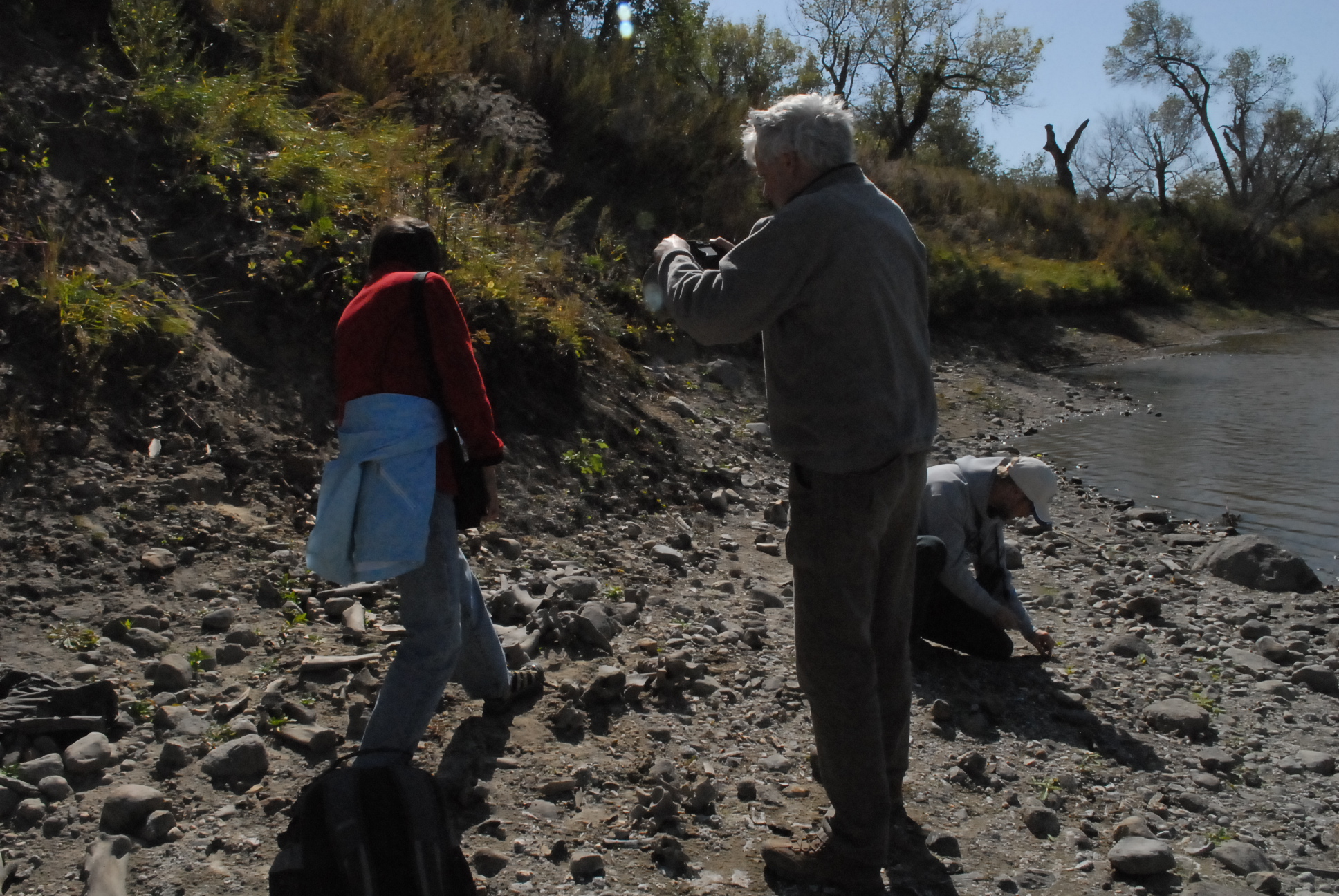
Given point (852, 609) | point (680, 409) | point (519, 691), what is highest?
point (680, 409)

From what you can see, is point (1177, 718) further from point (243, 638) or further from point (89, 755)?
point (89, 755)

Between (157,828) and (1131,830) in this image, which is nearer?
(157,828)

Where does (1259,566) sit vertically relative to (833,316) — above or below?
below

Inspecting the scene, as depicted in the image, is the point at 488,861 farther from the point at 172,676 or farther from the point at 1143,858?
the point at 1143,858

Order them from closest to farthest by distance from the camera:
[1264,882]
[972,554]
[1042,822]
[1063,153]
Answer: [1264,882] < [1042,822] < [972,554] < [1063,153]

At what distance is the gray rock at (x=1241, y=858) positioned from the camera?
11.0 ft

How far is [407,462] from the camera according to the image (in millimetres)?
3088

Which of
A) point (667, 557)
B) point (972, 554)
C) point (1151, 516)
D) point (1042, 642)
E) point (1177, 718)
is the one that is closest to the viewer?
point (1177, 718)

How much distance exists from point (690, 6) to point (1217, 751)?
20.4m

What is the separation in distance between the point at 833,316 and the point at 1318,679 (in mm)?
3647

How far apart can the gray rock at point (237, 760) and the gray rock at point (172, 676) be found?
53cm

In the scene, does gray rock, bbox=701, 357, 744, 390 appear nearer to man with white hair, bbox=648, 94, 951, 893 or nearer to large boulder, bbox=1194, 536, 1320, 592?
large boulder, bbox=1194, 536, 1320, 592

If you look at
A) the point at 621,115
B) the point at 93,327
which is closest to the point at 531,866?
the point at 93,327

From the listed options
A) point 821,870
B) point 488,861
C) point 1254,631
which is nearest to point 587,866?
point 488,861
